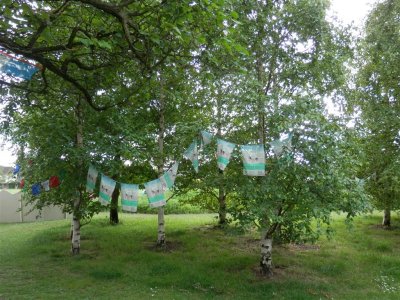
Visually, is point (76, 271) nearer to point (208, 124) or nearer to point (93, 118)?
point (93, 118)

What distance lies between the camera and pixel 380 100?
39.1 feet

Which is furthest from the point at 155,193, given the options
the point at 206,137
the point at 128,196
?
the point at 206,137

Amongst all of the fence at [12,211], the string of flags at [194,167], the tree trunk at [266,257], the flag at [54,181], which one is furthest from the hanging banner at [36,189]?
the fence at [12,211]

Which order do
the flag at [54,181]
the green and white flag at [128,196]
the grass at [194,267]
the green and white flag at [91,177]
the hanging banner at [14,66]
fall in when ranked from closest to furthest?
the hanging banner at [14,66] < the grass at [194,267] < the green and white flag at [128,196] < the green and white flag at [91,177] < the flag at [54,181]

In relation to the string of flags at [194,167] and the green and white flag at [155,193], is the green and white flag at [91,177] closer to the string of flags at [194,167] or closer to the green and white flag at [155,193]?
the string of flags at [194,167]

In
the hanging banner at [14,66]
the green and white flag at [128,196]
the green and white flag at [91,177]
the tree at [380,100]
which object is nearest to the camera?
the hanging banner at [14,66]

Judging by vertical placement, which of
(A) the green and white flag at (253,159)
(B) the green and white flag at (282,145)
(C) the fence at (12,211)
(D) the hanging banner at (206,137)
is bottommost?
(C) the fence at (12,211)

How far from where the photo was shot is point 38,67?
22.4 feet

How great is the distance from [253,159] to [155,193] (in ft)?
7.29

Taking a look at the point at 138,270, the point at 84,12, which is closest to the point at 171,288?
the point at 138,270

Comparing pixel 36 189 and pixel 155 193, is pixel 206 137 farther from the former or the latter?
pixel 36 189

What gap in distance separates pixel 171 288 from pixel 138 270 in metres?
1.55

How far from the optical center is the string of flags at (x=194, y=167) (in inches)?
303

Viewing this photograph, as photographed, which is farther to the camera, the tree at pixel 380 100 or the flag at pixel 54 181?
the tree at pixel 380 100
